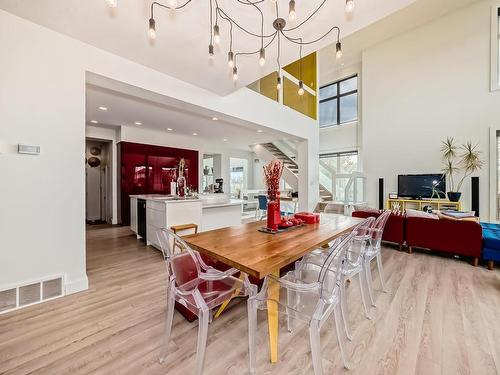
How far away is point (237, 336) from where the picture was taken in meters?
1.71

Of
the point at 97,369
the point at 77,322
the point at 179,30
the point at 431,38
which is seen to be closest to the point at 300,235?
the point at 97,369

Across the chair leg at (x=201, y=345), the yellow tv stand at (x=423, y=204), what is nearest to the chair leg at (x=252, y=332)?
the chair leg at (x=201, y=345)

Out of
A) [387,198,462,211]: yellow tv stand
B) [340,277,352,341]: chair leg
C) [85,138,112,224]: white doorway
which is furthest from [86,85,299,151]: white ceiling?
[387,198,462,211]: yellow tv stand

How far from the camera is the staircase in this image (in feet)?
24.1

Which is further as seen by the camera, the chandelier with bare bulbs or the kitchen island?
the kitchen island

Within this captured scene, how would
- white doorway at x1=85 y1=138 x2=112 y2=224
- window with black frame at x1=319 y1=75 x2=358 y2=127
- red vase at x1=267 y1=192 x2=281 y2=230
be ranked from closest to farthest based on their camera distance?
red vase at x1=267 y1=192 x2=281 y2=230, white doorway at x1=85 y1=138 x2=112 y2=224, window with black frame at x1=319 y1=75 x2=358 y2=127

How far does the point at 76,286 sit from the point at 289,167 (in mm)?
6332

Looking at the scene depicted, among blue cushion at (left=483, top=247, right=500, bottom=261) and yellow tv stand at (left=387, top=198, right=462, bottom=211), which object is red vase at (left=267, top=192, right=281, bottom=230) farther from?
yellow tv stand at (left=387, top=198, right=462, bottom=211)

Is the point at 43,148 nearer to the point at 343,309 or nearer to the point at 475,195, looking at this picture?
the point at 343,309

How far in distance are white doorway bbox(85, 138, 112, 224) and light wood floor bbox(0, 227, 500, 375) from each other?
505 centimetres

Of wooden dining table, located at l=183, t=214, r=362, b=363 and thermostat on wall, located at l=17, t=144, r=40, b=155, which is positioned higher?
thermostat on wall, located at l=17, t=144, r=40, b=155

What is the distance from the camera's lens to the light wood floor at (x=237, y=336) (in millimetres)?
1438

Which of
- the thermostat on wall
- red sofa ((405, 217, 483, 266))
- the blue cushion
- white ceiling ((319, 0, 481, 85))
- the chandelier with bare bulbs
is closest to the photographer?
the chandelier with bare bulbs

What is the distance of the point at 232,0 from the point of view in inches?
76.2
